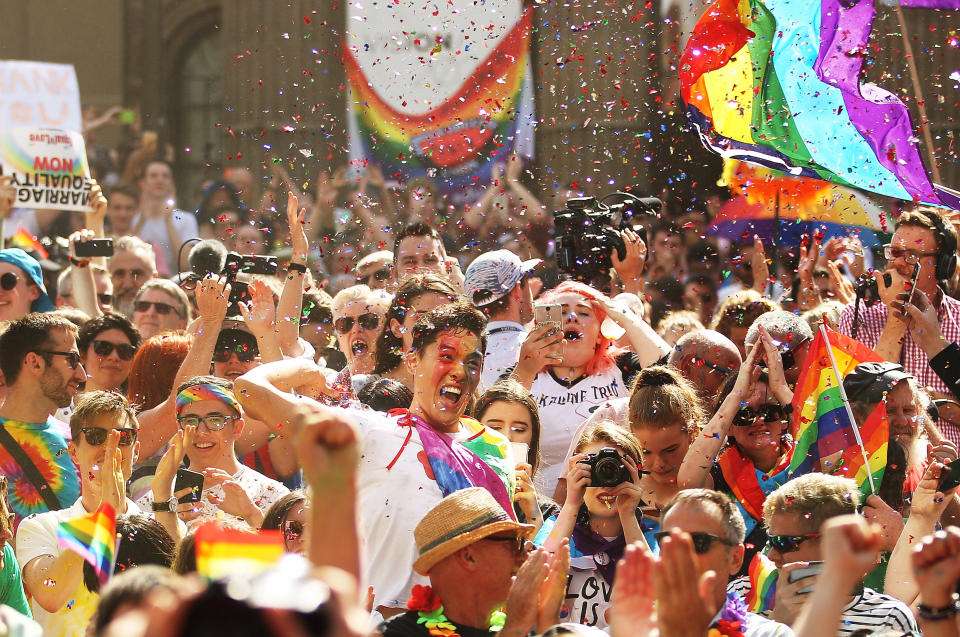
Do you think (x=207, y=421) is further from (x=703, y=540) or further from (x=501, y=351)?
(x=703, y=540)

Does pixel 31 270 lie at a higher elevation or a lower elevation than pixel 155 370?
higher

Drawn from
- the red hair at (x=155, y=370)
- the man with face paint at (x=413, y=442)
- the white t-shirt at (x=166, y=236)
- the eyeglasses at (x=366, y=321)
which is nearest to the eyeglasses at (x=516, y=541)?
the man with face paint at (x=413, y=442)

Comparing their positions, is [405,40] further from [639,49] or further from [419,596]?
[419,596]

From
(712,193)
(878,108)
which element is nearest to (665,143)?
(712,193)

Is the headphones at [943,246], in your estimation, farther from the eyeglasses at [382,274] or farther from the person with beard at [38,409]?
the person with beard at [38,409]

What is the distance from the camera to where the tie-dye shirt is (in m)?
5.09

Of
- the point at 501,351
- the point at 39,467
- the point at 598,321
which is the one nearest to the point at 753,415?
the point at 598,321

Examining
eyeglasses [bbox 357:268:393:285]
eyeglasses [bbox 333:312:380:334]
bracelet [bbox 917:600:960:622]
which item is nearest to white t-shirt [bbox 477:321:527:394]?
eyeglasses [bbox 333:312:380:334]

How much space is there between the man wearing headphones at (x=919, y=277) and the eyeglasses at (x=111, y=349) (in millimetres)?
3559

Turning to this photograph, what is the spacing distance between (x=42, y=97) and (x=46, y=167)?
5.97 ft

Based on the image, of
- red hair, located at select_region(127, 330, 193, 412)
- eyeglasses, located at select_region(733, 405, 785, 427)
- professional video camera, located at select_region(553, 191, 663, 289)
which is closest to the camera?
eyeglasses, located at select_region(733, 405, 785, 427)

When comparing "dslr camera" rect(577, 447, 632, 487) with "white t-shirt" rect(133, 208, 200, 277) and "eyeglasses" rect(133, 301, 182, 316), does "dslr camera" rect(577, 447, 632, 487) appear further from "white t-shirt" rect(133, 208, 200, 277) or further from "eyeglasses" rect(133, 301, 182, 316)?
"white t-shirt" rect(133, 208, 200, 277)

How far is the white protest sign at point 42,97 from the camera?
34.8 ft

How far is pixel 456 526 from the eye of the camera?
360 cm
